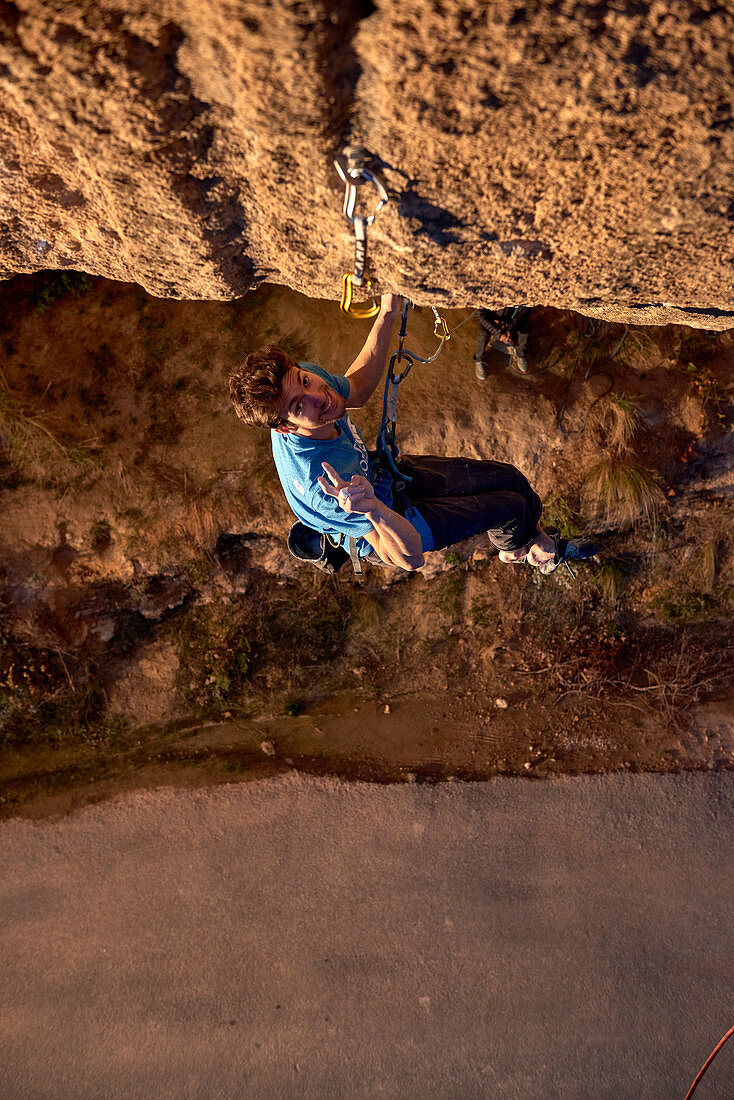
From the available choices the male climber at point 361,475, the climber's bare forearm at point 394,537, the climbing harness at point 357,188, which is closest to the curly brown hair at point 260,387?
the male climber at point 361,475

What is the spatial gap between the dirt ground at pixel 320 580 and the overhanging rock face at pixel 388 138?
4.85 ft

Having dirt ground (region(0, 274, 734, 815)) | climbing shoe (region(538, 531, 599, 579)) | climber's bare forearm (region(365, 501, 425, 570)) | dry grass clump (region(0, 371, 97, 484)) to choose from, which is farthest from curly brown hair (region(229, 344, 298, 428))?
dry grass clump (region(0, 371, 97, 484))

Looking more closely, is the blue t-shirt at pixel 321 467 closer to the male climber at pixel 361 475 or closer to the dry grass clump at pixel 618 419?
the male climber at pixel 361 475

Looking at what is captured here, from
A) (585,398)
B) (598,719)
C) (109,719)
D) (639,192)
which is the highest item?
(639,192)

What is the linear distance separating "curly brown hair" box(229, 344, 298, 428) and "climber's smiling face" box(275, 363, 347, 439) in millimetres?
41

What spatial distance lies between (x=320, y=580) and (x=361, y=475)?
173cm

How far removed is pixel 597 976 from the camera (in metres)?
4.07

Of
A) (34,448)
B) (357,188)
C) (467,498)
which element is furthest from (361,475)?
(34,448)

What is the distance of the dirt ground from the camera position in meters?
3.85

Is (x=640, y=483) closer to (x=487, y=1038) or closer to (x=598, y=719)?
(x=598, y=719)

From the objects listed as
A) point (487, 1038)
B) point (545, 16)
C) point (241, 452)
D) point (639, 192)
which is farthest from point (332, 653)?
point (545, 16)

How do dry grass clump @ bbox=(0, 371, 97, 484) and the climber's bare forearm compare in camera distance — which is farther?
dry grass clump @ bbox=(0, 371, 97, 484)

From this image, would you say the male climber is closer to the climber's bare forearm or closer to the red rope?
the climber's bare forearm

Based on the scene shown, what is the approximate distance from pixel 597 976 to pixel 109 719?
11.1 ft
